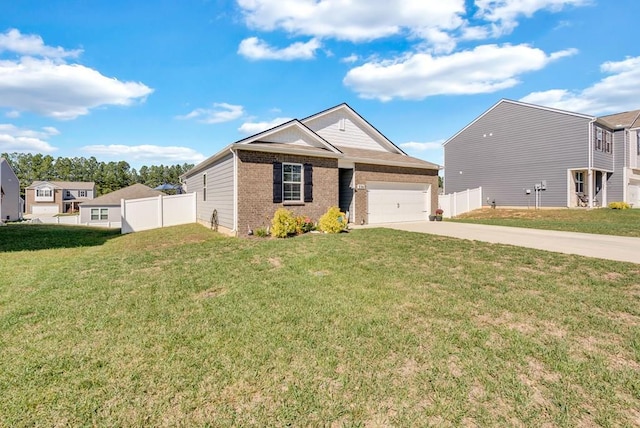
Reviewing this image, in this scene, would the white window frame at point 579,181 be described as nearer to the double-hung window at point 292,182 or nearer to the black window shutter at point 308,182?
the black window shutter at point 308,182

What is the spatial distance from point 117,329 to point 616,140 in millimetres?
32230

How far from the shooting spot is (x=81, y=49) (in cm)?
1265

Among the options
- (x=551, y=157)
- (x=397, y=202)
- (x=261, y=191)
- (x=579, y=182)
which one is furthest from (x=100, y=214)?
(x=579, y=182)

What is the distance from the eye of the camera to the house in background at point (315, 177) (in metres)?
11.5

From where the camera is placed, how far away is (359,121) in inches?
666

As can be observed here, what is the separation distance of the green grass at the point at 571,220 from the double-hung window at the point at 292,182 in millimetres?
10266

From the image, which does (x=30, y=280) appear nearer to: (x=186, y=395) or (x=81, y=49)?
(x=186, y=395)

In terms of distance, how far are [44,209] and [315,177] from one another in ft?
203

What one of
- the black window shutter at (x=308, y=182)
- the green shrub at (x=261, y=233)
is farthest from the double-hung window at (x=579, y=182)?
the green shrub at (x=261, y=233)

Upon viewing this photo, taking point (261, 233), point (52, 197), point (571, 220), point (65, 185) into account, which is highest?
point (65, 185)

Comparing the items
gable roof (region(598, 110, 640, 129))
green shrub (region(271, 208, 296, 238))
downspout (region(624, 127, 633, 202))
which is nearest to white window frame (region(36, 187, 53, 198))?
green shrub (region(271, 208, 296, 238))

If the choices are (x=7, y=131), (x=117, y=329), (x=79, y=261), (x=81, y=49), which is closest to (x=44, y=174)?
(x=7, y=131)

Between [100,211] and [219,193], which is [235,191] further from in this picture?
[100,211]

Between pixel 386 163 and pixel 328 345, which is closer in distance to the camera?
pixel 328 345
